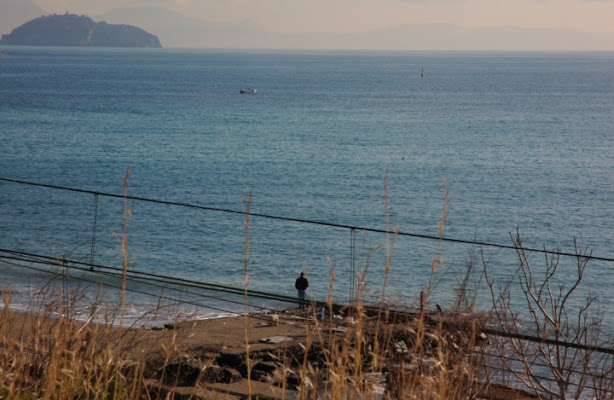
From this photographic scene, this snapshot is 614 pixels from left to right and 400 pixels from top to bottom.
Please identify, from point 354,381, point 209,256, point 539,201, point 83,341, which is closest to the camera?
point 354,381

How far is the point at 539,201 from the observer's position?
55.3 meters

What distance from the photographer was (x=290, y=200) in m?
55.1

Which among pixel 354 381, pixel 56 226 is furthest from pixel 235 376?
pixel 56 226

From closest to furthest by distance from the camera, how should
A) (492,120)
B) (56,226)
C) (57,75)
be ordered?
(56,226) → (492,120) → (57,75)

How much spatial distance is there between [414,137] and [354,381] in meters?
88.1

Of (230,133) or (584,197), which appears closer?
(584,197)

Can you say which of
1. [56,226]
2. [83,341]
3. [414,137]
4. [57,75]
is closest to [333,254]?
[56,226]

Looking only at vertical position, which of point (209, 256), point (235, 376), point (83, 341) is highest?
point (83, 341)

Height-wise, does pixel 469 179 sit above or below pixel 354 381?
below

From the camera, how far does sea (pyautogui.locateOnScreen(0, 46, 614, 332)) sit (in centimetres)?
1917

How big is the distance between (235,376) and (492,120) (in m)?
99.1

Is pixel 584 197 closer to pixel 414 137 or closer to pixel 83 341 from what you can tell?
pixel 414 137

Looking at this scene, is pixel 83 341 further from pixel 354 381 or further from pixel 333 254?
pixel 333 254

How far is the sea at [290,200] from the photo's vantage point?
62.9 feet
